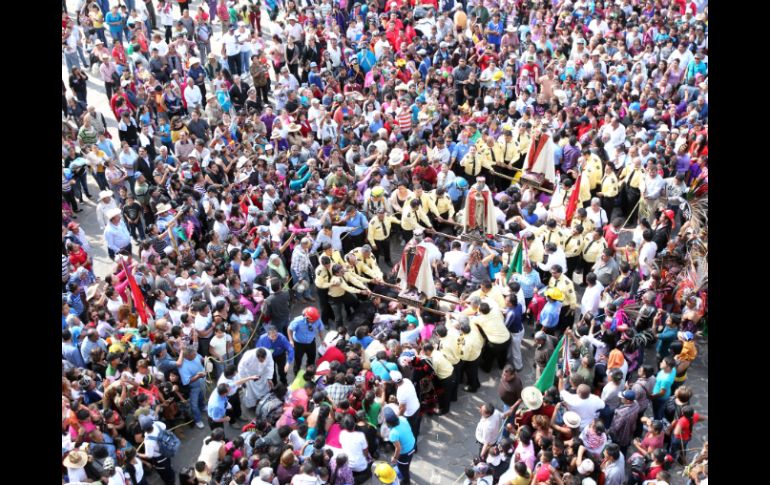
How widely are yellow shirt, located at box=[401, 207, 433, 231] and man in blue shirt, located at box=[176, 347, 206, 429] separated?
173 inches

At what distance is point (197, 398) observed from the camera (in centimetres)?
1152

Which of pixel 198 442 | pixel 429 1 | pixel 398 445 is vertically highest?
pixel 429 1

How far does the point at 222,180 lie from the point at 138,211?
62.2 inches

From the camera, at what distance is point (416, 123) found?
17.1 metres

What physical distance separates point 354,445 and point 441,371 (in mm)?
1871

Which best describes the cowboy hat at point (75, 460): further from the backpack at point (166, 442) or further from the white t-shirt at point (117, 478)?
the backpack at point (166, 442)

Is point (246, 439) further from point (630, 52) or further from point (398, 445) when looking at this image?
point (630, 52)

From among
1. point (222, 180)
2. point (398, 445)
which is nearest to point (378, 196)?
point (222, 180)

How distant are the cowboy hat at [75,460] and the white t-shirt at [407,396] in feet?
11.8

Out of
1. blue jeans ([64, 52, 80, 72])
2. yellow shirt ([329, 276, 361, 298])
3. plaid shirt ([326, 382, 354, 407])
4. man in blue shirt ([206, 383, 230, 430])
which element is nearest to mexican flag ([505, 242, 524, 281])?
yellow shirt ([329, 276, 361, 298])

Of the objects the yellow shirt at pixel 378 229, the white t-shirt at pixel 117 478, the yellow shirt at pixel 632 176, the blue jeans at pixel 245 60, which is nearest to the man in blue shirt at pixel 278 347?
the white t-shirt at pixel 117 478

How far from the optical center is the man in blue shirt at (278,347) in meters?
11.7

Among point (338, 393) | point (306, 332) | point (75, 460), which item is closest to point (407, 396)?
point (338, 393)

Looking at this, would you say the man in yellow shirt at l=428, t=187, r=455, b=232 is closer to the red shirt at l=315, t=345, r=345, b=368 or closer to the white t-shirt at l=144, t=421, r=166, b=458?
the red shirt at l=315, t=345, r=345, b=368
